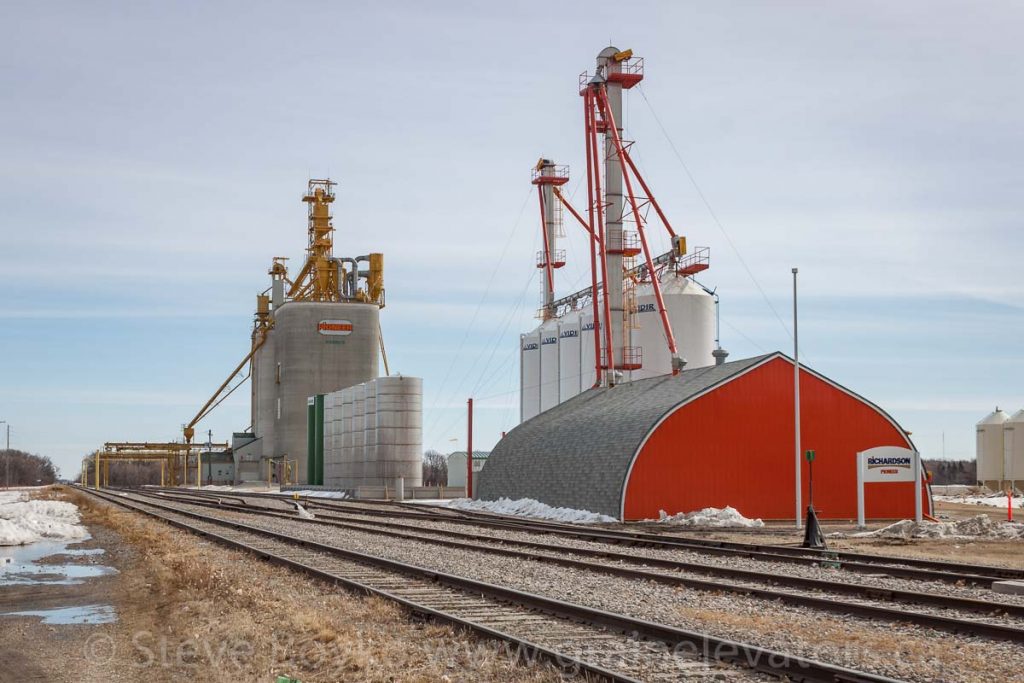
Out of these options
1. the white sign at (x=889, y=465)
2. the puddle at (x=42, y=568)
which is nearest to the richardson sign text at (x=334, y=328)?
the white sign at (x=889, y=465)

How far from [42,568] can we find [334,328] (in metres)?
77.2

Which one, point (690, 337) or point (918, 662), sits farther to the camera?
point (690, 337)

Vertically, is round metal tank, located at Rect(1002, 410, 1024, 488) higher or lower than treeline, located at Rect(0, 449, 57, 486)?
higher

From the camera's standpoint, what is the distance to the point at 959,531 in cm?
2823

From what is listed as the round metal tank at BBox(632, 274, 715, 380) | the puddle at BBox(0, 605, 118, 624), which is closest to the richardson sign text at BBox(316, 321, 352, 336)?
the round metal tank at BBox(632, 274, 715, 380)

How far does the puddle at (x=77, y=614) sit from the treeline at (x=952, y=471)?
163 metres

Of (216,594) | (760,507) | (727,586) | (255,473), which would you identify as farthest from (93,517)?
(255,473)

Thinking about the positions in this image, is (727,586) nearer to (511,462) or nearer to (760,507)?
(760,507)

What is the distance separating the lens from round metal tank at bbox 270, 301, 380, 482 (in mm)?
96250

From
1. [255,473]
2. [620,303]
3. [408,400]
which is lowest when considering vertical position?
[255,473]

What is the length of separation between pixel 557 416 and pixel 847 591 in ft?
105

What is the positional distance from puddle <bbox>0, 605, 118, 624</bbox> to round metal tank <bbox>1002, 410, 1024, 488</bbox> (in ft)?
251

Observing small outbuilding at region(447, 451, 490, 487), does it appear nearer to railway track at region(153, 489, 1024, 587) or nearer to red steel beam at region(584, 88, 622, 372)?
red steel beam at region(584, 88, 622, 372)

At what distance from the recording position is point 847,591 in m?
15.2
